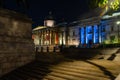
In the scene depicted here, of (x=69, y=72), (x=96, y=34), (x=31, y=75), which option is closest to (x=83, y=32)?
(x=96, y=34)

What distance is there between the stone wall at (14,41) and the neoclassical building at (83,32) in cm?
3706

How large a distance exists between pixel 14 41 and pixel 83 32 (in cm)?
5110

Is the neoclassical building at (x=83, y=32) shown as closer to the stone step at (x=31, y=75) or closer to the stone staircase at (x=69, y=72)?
A: the stone step at (x=31, y=75)

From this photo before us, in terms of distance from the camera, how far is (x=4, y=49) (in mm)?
18125

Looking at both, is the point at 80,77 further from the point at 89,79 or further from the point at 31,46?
the point at 31,46

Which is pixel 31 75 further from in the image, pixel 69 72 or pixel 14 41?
pixel 14 41

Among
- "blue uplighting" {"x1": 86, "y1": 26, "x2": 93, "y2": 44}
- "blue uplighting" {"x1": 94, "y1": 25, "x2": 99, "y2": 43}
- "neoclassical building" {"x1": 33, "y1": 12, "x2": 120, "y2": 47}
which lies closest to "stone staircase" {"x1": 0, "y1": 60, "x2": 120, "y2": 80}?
"neoclassical building" {"x1": 33, "y1": 12, "x2": 120, "y2": 47}

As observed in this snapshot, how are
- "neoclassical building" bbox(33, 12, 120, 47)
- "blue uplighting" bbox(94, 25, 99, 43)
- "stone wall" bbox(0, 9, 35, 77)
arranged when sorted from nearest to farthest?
"stone wall" bbox(0, 9, 35, 77)
"neoclassical building" bbox(33, 12, 120, 47)
"blue uplighting" bbox(94, 25, 99, 43)

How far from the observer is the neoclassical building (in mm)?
59188

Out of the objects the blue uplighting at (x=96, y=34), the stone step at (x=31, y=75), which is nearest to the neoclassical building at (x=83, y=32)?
the blue uplighting at (x=96, y=34)

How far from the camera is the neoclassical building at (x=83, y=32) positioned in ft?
194

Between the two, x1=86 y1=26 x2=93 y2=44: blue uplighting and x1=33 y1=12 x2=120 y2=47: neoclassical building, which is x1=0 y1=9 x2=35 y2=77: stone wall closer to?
x1=33 y1=12 x2=120 y2=47: neoclassical building

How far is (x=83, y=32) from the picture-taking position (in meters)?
68.9

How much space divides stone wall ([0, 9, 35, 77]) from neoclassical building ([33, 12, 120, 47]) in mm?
37056
